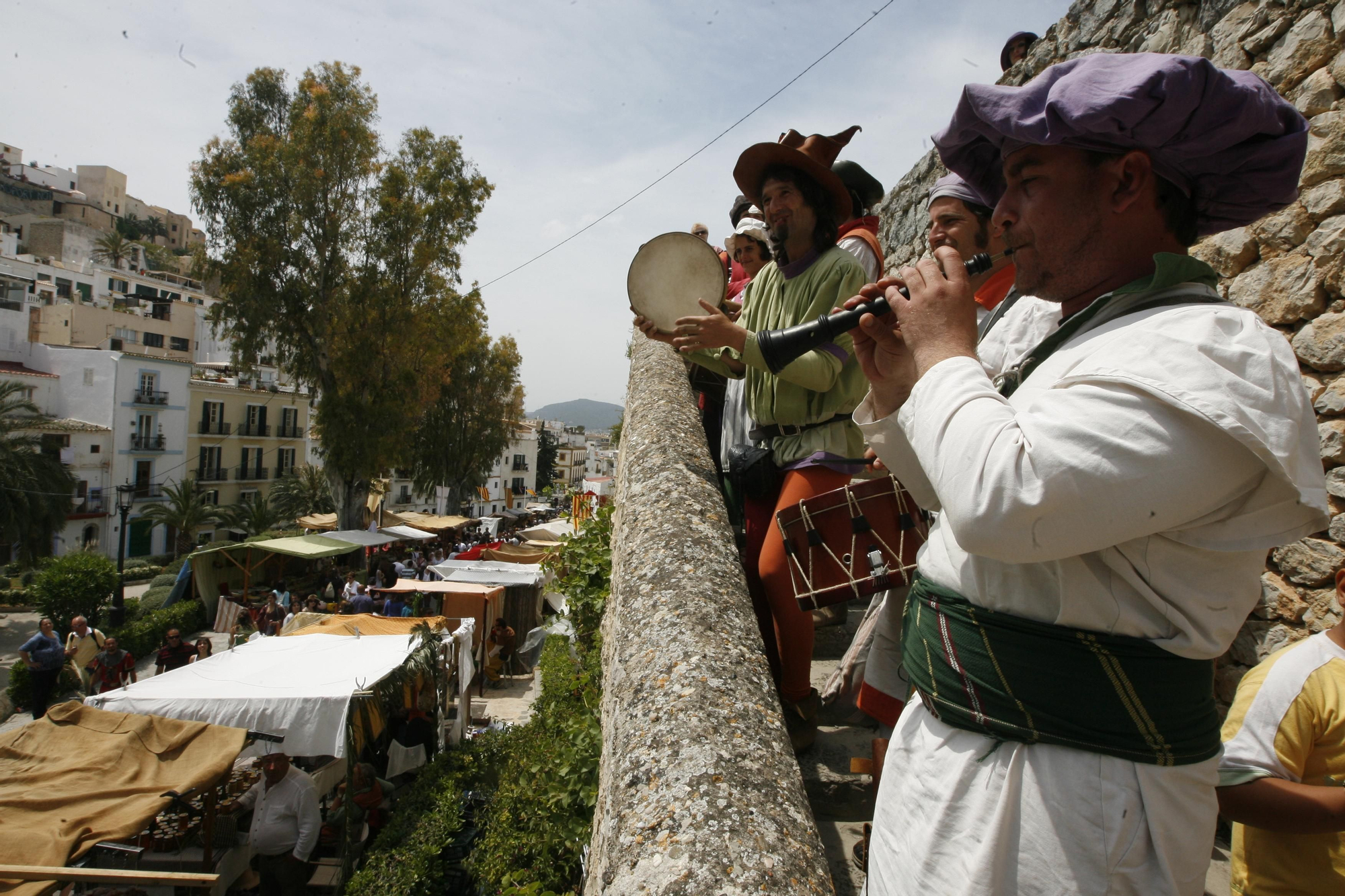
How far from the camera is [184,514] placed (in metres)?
32.6

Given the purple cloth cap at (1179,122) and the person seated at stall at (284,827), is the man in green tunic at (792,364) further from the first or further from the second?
the person seated at stall at (284,827)

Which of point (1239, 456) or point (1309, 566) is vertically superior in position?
point (1239, 456)

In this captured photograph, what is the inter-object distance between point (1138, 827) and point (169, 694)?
8.12 meters

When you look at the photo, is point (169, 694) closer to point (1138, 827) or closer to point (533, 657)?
point (1138, 827)

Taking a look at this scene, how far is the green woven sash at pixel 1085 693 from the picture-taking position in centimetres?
106

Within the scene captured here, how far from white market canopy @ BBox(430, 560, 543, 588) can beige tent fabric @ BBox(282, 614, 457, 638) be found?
18.1 ft

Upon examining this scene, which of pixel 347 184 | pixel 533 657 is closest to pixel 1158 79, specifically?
pixel 533 657

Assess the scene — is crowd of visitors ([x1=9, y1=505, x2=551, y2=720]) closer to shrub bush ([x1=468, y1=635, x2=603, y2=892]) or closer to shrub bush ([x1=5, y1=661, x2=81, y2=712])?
shrub bush ([x1=5, y1=661, x2=81, y2=712])

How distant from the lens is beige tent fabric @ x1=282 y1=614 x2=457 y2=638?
32.1ft

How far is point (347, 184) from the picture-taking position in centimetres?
2338

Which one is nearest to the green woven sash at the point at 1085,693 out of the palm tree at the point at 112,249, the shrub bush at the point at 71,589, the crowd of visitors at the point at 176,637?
the crowd of visitors at the point at 176,637

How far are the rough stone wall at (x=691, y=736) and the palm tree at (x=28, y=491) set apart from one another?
1132 inches

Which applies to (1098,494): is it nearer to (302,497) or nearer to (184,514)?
(184,514)

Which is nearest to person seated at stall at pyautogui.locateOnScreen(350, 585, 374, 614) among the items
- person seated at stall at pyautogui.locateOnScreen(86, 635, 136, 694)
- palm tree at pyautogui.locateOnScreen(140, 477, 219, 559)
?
person seated at stall at pyautogui.locateOnScreen(86, 635, 136, 694)
